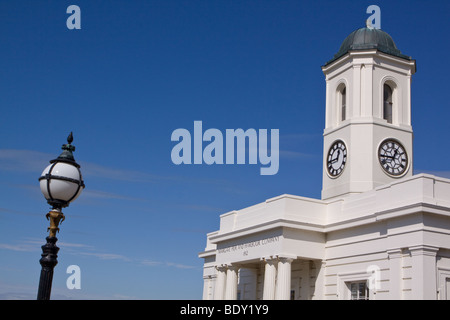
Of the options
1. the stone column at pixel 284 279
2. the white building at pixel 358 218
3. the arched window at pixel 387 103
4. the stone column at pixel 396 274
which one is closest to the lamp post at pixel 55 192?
the white building at pixel 358 218

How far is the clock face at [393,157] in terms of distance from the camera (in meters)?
29.3

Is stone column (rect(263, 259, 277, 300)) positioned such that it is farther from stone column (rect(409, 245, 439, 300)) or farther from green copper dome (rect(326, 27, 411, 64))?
green copper dome (rect(326, 27, 411, 64))

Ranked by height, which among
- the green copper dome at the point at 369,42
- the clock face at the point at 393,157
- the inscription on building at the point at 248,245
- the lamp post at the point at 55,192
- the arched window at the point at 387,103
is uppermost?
the green copper dome at the point at 369,42

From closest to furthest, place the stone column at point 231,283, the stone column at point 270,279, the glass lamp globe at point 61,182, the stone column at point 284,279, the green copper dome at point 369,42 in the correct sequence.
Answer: the glass lamp globe at point 61,182 → the stone column at point 284,279 → the stone column at point 270,279 → the stone column at point 231,283 → the green copper dome at point 369,42

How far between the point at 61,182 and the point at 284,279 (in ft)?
58.4

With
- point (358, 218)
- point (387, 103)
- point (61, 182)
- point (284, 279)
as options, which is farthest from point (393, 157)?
point (61, 182)

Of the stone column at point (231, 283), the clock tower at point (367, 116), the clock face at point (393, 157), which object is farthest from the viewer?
the stone column at point (231, 283)

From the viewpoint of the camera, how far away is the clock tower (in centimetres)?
2905

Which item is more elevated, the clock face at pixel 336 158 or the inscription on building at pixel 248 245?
the clock face at pixel 336 158

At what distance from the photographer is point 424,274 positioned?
2092 cm

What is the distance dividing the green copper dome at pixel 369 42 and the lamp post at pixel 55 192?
23430 mm

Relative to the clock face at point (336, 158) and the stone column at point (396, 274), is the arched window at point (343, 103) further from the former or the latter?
the stone column at point (396, 274)

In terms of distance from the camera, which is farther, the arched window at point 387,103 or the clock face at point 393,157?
the arched window at point 387,103
